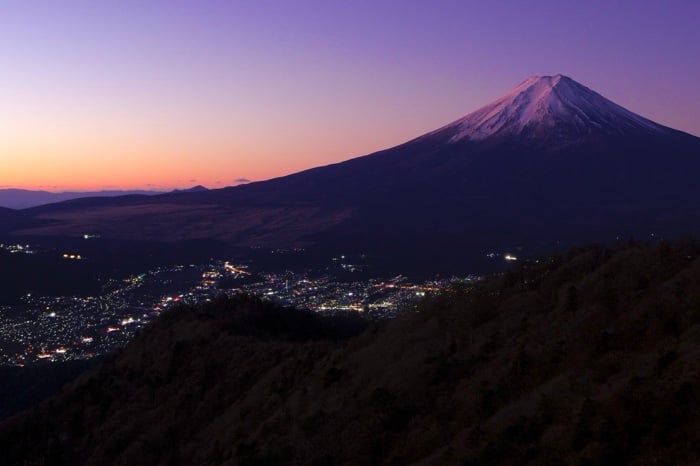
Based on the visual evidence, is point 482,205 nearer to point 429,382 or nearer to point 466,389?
point 429,382

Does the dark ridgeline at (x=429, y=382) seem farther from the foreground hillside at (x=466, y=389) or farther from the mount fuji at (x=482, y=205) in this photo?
the mount fuji at (x=482, y=205)

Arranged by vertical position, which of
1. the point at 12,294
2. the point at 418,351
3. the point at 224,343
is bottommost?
the point at 12,294

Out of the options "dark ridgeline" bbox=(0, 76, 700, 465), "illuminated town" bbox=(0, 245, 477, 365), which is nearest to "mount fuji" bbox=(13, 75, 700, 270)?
"illuminated town" bbox=(0, 245, 477, 365)

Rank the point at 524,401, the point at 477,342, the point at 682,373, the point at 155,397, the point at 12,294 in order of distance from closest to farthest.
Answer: the point at 682,373 < the point at 524,401 < the point at 477,342 < the point at 155,397 < the point at 12,294

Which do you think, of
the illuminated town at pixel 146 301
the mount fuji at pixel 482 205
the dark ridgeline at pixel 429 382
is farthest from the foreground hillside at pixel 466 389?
the mount fuji at pixel 482 205

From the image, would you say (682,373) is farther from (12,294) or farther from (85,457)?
(12,294)

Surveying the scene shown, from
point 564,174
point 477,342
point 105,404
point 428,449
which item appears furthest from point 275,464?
point 564,174

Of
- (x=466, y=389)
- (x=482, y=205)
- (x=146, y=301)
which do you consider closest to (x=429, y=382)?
(x=466, y=389)
